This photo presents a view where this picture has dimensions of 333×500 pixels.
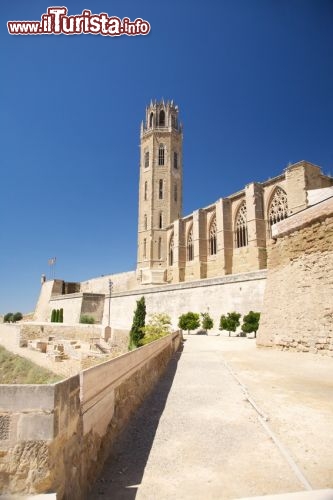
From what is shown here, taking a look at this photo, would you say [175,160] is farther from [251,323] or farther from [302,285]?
[302,285]

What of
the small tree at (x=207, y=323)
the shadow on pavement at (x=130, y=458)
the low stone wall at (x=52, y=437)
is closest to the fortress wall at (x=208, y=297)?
the small tree at (x=207, y=323)

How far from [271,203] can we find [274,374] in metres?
25.0

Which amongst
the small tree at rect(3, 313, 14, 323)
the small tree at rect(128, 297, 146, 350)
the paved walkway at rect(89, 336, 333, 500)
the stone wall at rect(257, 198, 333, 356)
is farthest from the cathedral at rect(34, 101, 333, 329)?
the small tree at rect(3, 313, 14, 323)

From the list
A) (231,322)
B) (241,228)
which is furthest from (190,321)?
(241,228)

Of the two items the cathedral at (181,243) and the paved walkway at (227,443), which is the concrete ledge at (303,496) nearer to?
the paved walkway at (227,443)

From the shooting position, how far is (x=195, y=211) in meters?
37.8

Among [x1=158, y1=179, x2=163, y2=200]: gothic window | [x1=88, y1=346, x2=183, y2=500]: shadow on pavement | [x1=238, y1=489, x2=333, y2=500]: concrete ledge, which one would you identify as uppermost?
[x1=158, y1=179, x2=163, y2=200]: gothic window

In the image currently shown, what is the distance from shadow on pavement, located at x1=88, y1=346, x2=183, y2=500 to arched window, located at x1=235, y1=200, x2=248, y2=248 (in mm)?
28606

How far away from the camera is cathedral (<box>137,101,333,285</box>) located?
94.4ft

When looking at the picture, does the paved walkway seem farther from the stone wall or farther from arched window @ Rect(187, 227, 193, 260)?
arched window @ Rect(187, 227, 193, 260)

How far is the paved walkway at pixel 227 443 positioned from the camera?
2.62 m

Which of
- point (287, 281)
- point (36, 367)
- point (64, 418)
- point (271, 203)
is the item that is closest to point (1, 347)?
point (36, 367)

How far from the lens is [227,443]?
11.3 feet

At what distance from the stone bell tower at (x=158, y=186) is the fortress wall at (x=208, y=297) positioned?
33.3 feet
